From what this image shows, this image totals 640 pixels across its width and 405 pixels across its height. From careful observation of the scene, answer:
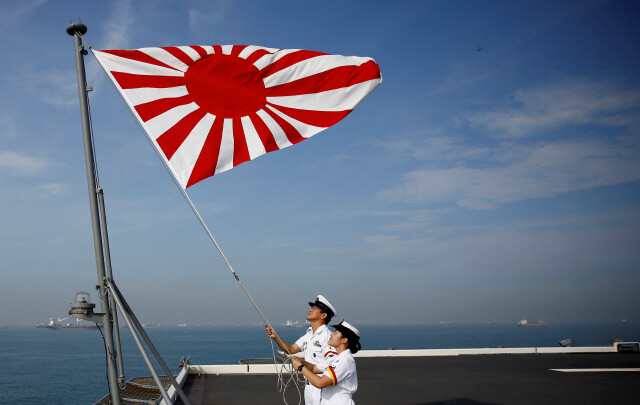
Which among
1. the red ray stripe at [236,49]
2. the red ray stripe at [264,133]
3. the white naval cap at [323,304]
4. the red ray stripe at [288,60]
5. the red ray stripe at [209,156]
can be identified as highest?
the red ray stripe at [236,49]

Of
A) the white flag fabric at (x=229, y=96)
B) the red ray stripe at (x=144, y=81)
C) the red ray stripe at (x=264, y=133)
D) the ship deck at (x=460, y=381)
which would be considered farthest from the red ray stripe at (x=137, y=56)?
the ship deck at (x=460, y=381)

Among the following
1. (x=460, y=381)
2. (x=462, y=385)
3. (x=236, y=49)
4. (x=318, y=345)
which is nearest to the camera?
(x=236, y=49)

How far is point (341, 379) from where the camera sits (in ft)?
16.4

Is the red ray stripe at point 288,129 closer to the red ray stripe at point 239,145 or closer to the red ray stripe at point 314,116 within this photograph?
the red ray stripe at point 314,116

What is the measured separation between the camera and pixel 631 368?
1349 cm

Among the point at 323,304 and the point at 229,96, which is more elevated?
the point at 229,96

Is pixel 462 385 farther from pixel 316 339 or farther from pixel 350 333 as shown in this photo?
pixel 350 333

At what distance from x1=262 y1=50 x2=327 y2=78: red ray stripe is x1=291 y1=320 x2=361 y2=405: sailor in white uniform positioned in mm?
2820

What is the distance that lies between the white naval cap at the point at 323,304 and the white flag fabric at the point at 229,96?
1.89 metres

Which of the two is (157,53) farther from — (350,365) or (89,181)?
(350,365)

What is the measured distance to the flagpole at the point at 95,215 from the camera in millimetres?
4062

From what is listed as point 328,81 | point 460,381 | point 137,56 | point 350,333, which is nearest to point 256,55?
point 328,81

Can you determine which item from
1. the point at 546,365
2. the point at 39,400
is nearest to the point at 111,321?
the point at 546,365

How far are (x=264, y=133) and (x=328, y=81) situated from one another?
948 mm
